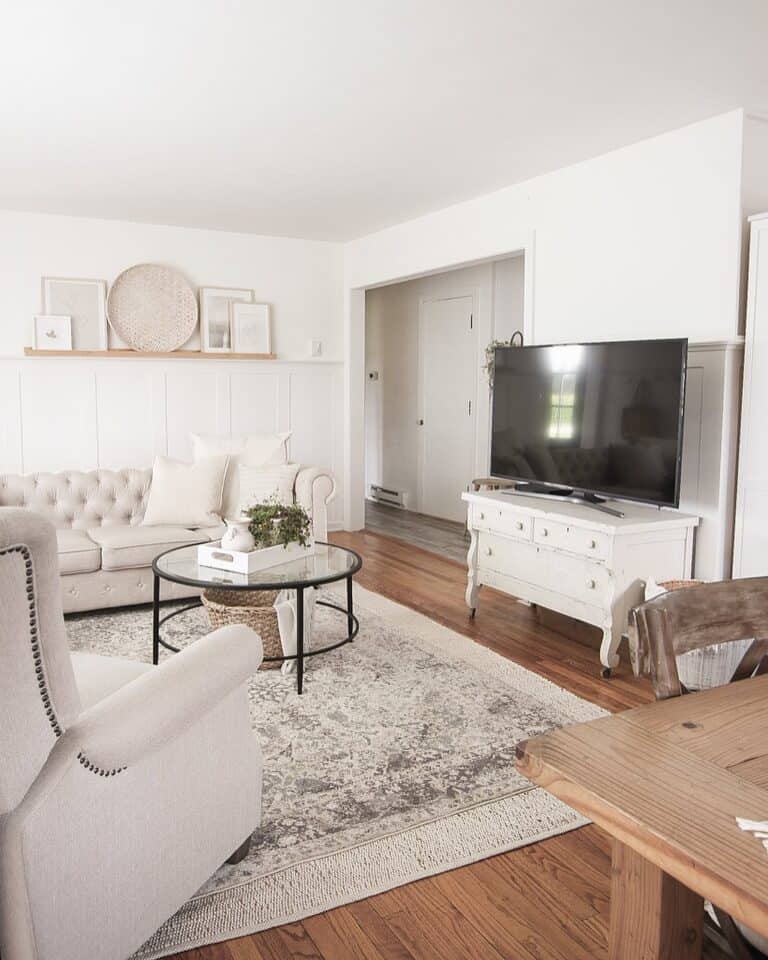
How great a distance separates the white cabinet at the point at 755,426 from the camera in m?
3.38

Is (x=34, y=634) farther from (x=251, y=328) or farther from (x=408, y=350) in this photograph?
(x=408, y=350)

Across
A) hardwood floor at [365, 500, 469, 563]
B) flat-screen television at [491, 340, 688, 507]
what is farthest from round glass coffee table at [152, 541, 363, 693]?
hardwood floor at [365, 500, 469, 563]

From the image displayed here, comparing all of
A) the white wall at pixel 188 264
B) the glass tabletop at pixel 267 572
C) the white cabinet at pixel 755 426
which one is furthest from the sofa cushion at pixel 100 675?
the white wall at pixel 188 264

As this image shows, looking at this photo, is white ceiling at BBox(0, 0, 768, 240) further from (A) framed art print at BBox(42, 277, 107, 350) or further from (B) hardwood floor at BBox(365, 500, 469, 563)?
(B) hardwood floor at BBox(365, 500, 469, 563)

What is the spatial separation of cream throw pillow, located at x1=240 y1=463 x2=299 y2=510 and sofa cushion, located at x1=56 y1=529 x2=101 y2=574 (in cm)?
87

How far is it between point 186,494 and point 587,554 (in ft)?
7.68

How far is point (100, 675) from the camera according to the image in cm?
208

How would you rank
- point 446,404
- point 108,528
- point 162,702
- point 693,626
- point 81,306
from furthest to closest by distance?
1. point 446,404
2. point 81,306
3. point 108,528
4. point 162,702
5. point 693,626

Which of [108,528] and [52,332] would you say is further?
[52,332]

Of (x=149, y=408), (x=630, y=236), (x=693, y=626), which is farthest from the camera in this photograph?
(x=149, y=408)

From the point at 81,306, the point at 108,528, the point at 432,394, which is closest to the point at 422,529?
the point at 432,394

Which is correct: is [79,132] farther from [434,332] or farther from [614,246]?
[434,332]

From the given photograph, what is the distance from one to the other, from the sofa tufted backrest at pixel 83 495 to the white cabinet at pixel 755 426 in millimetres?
3333

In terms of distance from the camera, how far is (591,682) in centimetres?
343
